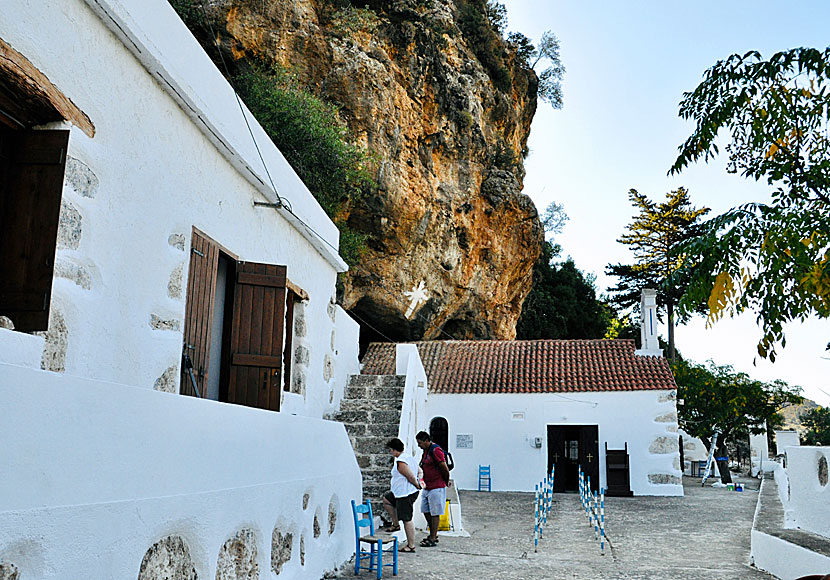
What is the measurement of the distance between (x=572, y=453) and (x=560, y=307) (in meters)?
13.2

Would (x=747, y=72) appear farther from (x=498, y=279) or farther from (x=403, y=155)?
(x=498, y=279)

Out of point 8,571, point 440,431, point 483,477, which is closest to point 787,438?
point 483,477

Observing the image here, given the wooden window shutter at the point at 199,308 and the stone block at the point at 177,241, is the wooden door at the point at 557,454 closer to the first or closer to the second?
the wooden window shutter at the point at 199,308

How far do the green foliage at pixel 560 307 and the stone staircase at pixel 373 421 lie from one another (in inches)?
776

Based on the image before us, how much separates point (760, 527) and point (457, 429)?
1155 cm

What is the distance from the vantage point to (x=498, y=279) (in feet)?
78.5

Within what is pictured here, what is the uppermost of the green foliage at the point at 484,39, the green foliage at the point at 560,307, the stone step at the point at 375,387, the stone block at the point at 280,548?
the green foliage at the point at 484,39

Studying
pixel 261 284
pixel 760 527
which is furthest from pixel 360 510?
pixel 760 527

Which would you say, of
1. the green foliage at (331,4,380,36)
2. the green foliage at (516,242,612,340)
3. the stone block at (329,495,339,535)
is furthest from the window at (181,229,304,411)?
the green foliage at (516,242,612,340)

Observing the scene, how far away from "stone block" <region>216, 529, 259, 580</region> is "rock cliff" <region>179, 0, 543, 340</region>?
1306cm

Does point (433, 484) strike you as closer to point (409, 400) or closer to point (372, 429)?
point (372, 429)

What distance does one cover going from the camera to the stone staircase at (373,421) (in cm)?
948

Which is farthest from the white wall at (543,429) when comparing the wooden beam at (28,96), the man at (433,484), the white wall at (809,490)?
the wooden beam at (28,96)

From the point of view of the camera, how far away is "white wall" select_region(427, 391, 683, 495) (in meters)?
18.7
